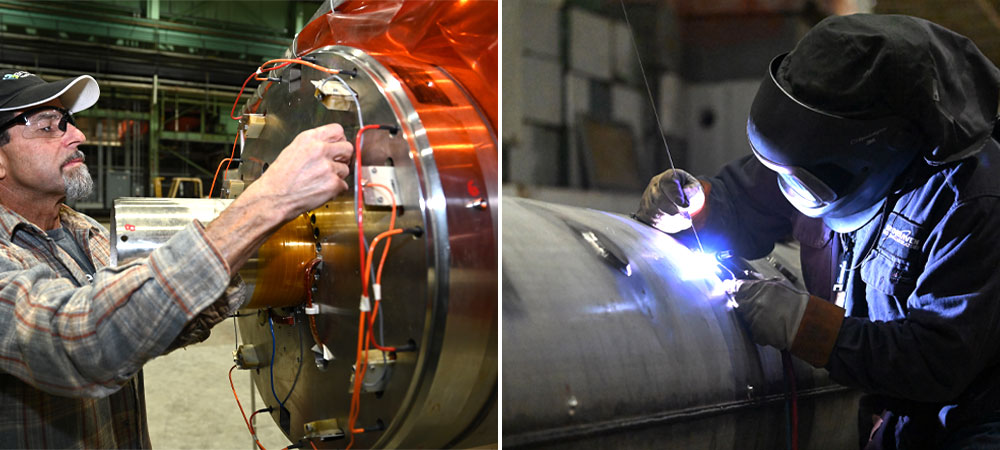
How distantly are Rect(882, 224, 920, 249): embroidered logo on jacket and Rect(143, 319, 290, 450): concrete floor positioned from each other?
2.15 meters

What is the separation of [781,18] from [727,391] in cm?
52

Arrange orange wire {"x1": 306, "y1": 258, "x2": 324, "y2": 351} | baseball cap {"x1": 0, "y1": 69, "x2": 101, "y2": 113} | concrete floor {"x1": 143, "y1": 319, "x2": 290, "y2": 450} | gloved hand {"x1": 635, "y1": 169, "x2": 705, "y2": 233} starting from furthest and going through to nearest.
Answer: concrete floor {"x1": 143, "y1": 319, "x2": 290, "y2": 450} → baseball cap {"x1": 0, "y1": 69, "x2": 101, "y2": 113} → orange wire {"x1": 306, "y1": 258, "x2": 324, "y2": 351} → gloved hand {"x1": 635, "y1": 169, "x2": 705, "y2": 233}

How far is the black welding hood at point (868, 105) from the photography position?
82 centimetres

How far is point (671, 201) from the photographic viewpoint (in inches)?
38.0

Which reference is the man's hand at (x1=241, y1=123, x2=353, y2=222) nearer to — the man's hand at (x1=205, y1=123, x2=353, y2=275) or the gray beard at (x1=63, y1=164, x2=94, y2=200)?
the man's hand at (x1=205, y1=123, x2=353, y2=275)

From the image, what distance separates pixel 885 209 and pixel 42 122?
150 cm

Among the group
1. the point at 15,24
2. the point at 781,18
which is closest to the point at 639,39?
the point at 781,18

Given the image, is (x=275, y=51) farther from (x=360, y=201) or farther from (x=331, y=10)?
(x=360, y=201)

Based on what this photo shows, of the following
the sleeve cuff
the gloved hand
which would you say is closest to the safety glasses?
the gloved hand

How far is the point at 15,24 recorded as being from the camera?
595cm

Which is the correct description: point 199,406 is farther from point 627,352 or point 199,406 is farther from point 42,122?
point 627,352

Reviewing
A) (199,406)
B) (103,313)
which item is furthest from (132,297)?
(199,406)

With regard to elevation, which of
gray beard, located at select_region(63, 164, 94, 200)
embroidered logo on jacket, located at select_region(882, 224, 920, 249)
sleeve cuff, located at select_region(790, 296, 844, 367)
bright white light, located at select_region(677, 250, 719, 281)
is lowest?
sleeve cuff, located at select_region(790, 296, 844, 367)

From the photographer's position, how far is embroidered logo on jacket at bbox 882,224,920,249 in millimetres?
904
